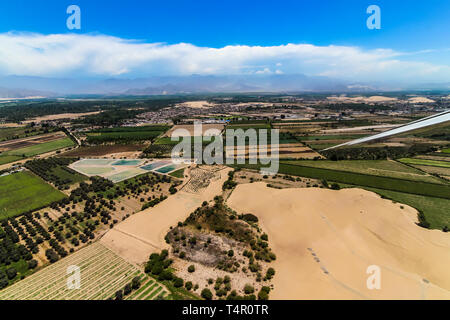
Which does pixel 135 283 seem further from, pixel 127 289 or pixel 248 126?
pixel 248 126

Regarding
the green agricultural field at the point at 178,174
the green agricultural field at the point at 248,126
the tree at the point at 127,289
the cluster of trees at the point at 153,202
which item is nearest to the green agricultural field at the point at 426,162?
the green agricultural field at the point at 178,174

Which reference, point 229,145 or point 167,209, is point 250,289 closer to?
point 167,209

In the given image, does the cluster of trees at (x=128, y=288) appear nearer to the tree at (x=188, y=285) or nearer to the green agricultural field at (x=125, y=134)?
the tree at (x=188, y=285)

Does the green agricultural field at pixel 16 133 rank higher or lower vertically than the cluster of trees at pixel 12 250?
higher

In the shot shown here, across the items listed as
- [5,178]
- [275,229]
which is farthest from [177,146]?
[275,229]

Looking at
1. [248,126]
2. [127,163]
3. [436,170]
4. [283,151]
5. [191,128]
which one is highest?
[248,126]

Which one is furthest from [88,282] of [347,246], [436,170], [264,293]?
[436,170]
